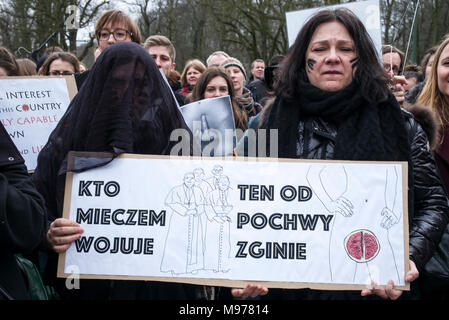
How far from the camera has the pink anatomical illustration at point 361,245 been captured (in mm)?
2025

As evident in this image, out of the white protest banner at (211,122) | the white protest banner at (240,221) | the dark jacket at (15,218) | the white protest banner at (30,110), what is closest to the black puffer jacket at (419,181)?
the white protest banner at (240,221)

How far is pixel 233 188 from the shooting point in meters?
2.12

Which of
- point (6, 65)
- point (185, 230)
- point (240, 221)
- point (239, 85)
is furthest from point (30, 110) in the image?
point (239, 85)

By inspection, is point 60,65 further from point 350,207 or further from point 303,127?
point 350,207

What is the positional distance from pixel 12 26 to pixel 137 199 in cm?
1754

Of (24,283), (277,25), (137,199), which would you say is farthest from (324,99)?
(277,25)

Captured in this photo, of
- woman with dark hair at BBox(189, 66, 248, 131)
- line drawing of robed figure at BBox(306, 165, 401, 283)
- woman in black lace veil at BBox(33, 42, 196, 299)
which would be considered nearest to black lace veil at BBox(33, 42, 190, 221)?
woman in black lace veil at BBox(33, 42, 196, 299)

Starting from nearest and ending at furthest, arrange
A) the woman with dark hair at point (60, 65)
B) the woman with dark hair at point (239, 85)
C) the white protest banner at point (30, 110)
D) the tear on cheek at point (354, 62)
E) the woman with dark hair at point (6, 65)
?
1. the tear on cheek at point (354, 62)
2. the white protest banner at point (30, 110)
3. the woman with dark hair at point (6, 65)
4. the woman with dark hair at point (60, 65)
5. the woman with dark hair at point (239, 85)

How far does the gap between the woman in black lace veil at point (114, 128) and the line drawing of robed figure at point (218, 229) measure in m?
0.26

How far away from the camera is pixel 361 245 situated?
2039mm

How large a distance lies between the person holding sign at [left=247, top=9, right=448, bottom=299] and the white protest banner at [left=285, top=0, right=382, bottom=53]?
0.20m

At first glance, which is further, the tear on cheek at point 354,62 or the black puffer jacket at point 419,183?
the tear on cheek at point 354,62

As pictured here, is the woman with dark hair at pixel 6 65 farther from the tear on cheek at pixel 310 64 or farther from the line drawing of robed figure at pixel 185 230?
the tear on cheek at pixel 310 64

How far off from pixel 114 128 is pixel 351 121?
1.05 metres
